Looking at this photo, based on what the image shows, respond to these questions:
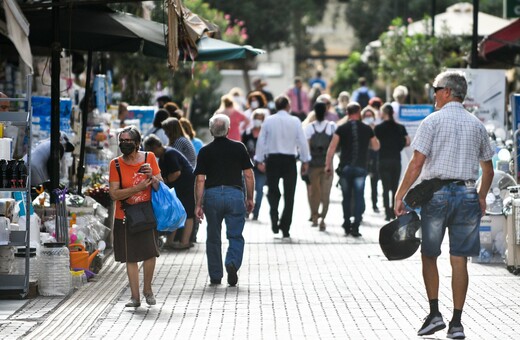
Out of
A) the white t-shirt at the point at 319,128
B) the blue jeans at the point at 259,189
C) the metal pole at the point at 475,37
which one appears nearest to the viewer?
the white t-shirt at the point at 319,128

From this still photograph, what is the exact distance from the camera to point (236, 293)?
12.2 m

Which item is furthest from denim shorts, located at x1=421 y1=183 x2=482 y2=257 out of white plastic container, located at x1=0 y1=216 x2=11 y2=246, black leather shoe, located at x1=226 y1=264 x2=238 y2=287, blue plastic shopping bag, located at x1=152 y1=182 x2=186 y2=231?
white plastic container, located at x1=0 y1=216 x2=11 y2=246

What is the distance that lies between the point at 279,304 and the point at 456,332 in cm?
226

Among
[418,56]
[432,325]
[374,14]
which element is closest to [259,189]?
[418,56]

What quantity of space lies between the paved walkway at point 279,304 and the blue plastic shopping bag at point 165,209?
0.70 meters

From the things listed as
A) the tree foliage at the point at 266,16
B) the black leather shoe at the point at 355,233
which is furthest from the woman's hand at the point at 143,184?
the tree foliage at the point at 266,16

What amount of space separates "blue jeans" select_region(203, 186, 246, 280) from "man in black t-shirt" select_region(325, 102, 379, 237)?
5.10 metres

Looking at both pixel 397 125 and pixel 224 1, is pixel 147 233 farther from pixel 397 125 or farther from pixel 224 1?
pixel 224 1

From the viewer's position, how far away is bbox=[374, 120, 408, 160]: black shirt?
19.8 m

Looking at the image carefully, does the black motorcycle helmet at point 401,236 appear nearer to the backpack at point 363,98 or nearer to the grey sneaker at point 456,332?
the grey sneaker at point 456,332

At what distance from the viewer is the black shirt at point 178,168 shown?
1544 centimetres

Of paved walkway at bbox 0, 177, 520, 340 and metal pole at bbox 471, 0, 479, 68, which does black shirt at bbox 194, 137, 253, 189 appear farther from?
metal pole at bbox 471, 0, 479, 68

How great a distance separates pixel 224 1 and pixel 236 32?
38.1 feet

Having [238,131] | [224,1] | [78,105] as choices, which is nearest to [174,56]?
[78,105]
